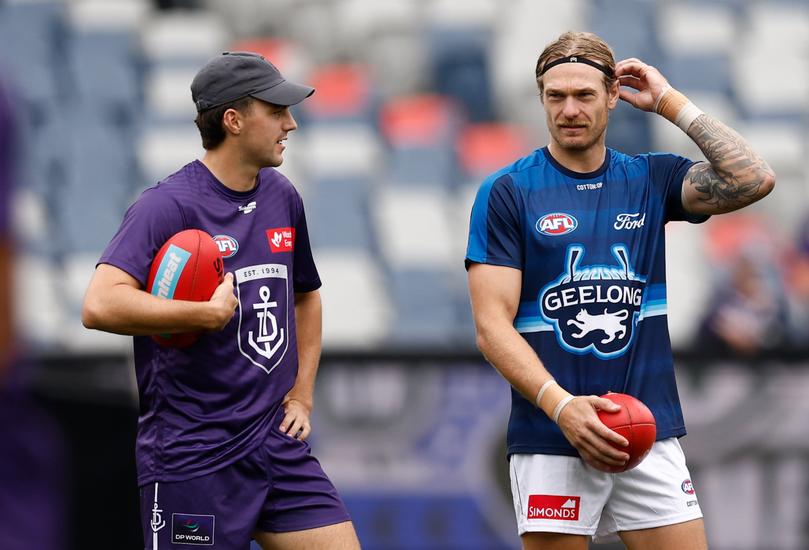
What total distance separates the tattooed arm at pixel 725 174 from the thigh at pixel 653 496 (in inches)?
35.5

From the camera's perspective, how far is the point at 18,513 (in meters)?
2.84

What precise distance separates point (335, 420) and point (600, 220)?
393 centimetres

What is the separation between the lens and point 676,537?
4.82 m

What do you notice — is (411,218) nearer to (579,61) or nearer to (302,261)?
(302,261)

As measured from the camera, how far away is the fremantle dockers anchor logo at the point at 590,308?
489 centimetres

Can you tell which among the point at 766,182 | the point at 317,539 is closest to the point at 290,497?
the point at 317,539

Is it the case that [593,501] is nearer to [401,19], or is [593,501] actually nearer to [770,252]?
[770,252]

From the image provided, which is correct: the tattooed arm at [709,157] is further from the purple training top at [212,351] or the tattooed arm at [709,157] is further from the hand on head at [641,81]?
the purple training top at [212,351]

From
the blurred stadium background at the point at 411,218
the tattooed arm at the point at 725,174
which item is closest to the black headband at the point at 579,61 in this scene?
the tattooed arm at the point at 725,174

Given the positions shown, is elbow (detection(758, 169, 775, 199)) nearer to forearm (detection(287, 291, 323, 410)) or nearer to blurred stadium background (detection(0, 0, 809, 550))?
forearm (detection(287, 291, 323, 410))

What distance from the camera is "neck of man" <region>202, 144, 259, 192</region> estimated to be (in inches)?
198

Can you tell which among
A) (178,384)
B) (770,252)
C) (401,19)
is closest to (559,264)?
(178,384)

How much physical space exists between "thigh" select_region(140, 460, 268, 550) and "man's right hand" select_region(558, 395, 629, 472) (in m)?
1.17

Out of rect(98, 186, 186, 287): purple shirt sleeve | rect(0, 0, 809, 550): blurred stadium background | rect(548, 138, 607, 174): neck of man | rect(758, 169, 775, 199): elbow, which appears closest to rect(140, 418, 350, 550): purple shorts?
rect(98, 186, 186, 287): purple shirt sleeve
